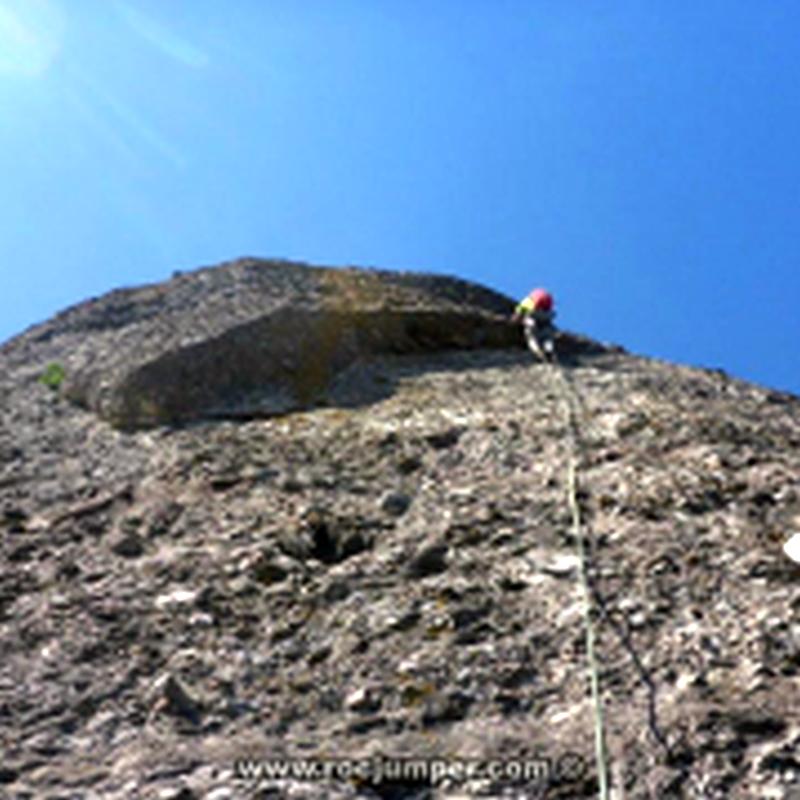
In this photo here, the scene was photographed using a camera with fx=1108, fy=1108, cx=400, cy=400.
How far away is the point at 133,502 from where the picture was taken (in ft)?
29.1

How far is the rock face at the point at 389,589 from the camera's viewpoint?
523 cm

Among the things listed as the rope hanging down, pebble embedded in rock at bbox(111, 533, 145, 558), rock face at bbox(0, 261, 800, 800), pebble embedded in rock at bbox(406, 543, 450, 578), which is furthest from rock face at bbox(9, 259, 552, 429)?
pebble embedded in rock at bbox(406, 543, 450, 578)

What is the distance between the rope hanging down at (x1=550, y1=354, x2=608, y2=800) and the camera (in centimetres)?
493

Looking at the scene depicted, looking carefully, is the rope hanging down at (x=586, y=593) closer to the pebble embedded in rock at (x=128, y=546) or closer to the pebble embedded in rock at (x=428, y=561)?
the pebble embedded in rock at (x=428, y=561)

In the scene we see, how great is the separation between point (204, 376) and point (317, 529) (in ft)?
13.4

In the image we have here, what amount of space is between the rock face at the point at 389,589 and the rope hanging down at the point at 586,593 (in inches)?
2.5

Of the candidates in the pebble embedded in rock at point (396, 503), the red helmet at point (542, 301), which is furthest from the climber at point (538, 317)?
the pebble embedded in rock at point (396, 503)

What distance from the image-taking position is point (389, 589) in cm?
711

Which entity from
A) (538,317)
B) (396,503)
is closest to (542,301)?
(538,317)

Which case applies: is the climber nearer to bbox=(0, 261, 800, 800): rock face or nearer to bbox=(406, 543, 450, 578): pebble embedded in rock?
bbox=(0, 261, 800, 800): rock face

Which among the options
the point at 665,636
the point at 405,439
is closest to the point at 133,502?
the point at 405,439

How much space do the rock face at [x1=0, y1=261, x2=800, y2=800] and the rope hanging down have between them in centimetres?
6

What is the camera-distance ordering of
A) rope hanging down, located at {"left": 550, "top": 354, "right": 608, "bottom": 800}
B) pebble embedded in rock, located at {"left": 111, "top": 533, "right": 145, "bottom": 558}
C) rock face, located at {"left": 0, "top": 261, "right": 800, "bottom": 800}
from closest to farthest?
rope hanging down, located at {"left": 550, "top": 354, "right": 608, "bottom": 800} → rock face, located at {"left": 0, "top": 261, "right": 800, "bottom": 800} → pebble embedded in rock, located at {"left": 111, "top": 533, "right": 145, "bottom": 558}

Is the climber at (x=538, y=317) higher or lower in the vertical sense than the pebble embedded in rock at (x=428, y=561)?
higher
